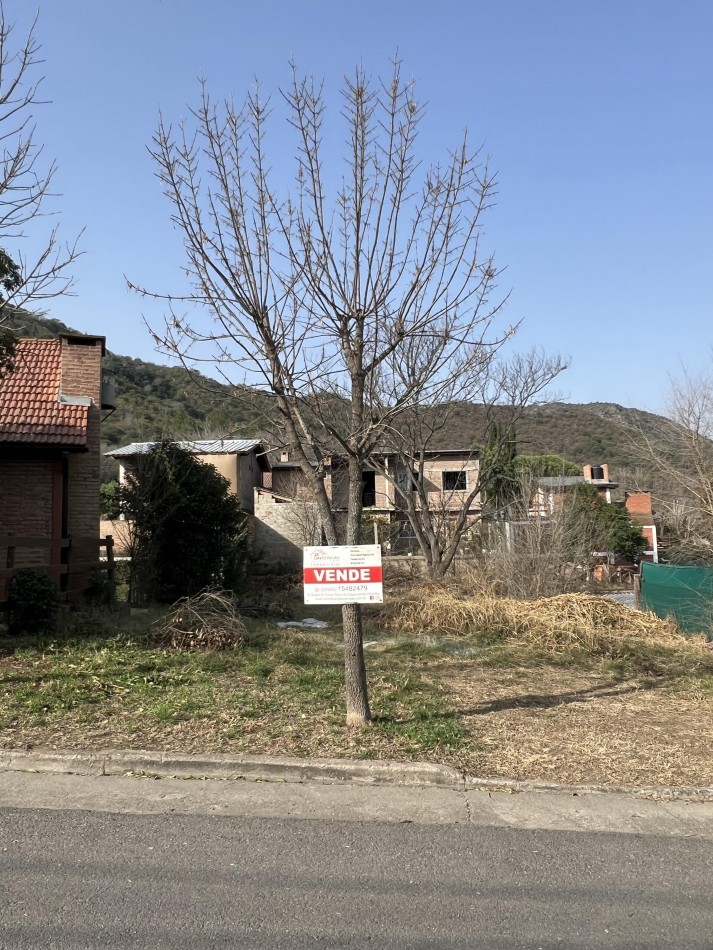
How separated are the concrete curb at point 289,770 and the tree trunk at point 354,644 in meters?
0.77

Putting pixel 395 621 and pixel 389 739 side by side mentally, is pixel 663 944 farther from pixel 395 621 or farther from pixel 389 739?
pixel 395 621

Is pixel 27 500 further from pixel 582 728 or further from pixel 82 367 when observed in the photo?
pixel 582 728

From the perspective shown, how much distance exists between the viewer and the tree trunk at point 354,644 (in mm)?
6020

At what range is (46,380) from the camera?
14789mm

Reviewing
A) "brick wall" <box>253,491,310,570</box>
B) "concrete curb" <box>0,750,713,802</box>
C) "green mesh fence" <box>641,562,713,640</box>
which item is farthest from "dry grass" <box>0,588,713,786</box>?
"brick wall" <box>253,491,310,570</box>

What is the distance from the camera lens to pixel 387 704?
22.4 ft

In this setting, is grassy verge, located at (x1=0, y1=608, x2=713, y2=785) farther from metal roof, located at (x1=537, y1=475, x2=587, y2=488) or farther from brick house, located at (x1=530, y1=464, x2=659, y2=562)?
metal roof, located at (x1=537, y1=475, x2=587, y2=488)

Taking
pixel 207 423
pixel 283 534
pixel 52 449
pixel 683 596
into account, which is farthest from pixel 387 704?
pixel 207 423

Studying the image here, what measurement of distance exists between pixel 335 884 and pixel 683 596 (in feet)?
34.0

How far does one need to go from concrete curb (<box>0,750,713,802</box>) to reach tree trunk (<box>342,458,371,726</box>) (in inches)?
30.2

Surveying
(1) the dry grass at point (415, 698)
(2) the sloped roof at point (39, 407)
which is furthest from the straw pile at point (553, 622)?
(2) the sloped roof at point (39, 407)

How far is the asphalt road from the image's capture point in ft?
10.7

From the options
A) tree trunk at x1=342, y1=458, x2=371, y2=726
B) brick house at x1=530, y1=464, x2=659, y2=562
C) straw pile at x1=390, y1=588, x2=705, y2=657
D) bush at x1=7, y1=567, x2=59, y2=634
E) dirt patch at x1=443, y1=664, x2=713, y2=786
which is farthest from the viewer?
brick house at x1=530, y1=464, x2=659, y2=562

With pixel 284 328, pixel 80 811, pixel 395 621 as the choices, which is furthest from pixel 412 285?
pixel 395 621
